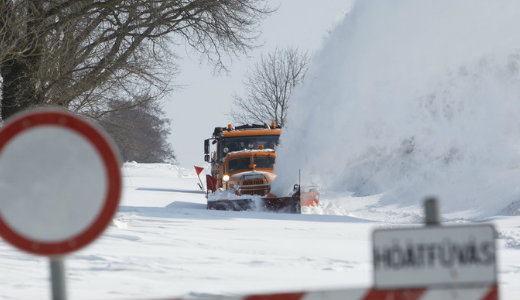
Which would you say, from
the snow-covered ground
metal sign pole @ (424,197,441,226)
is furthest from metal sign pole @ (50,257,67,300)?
metal sign pole @ (424,197,441,226)

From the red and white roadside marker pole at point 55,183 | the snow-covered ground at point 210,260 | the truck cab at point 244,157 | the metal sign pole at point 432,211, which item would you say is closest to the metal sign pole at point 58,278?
the red and white roadside marker pole at point 55,183

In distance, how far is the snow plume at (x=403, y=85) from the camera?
18.8m

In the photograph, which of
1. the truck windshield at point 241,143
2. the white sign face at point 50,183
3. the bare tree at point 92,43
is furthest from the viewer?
the truck windshield at point 241,143

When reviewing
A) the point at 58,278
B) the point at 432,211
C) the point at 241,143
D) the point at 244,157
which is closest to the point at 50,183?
the point at 58,278

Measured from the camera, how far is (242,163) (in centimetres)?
1989

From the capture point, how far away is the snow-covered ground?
21.4 feet

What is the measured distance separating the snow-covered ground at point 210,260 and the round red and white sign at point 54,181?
0.93m

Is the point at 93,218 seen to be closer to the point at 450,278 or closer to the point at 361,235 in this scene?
the point at 450,278

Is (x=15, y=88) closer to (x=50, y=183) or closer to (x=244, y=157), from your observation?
(x=244, y=157)

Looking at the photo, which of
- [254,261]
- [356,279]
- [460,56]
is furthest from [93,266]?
[460,56]

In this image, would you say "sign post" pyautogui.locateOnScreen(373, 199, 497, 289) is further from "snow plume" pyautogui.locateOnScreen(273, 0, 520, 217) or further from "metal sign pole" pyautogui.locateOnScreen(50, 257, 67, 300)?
"snow plume" pyautogui.locateOnScreen(273, 0, 520, 217)

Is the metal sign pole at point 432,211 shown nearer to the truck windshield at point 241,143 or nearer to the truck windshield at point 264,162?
the truck windshield at point 264,162

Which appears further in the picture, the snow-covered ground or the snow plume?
the snow plume

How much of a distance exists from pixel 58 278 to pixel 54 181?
308 millimetres
